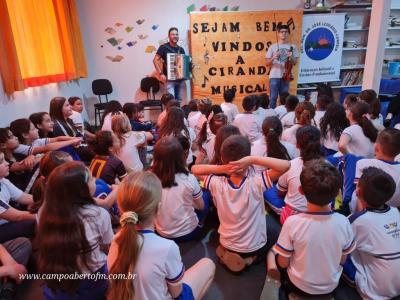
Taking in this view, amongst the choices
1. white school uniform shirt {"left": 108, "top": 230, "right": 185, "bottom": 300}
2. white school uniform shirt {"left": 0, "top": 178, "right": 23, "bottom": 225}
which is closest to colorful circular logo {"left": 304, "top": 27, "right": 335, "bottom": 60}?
white school uniform shirt {"left": 0, "top": 178, "right": 23, "bottom": 225}

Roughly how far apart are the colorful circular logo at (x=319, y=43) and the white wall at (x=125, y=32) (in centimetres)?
66

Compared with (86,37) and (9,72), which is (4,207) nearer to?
(9,72)

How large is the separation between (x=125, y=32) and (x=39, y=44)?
6.38 feet

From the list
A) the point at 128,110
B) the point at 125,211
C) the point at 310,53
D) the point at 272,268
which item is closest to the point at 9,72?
the point at 128,110

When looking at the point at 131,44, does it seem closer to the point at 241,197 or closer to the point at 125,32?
the point at 125,32

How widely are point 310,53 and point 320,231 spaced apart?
5.32m

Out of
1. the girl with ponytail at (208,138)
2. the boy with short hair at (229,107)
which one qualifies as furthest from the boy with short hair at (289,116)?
the girl with ponytail at (208,138)

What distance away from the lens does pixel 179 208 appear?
1808 mm

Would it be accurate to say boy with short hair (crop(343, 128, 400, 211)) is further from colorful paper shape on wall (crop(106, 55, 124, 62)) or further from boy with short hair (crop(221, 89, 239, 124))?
colorful paper shape on wall (crop(106, 55, 124, 62))

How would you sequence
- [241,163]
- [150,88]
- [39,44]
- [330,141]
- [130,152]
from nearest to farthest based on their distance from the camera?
[241,163] → [130,152] → [330,141] → [39,44] → [150,88]

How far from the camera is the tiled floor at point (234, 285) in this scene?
→ 57.9 inches

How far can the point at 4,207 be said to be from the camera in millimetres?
1750

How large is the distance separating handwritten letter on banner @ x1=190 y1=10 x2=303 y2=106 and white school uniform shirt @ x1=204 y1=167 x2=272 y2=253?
4224 millimetres

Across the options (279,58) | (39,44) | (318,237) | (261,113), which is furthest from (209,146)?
(279,58)
